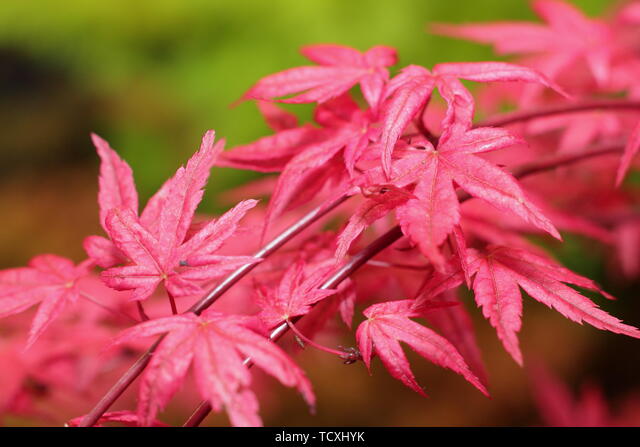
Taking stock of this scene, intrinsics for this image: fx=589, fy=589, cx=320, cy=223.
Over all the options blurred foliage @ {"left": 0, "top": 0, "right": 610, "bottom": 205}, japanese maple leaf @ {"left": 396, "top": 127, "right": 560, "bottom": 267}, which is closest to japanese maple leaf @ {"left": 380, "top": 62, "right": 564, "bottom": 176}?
japanese maple leaf @ {"left": 396, "top": 127, "right": 560, "bottom": 267}

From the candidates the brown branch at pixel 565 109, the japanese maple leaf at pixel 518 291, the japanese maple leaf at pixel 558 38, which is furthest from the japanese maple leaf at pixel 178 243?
the japanese maple leaf at pixel 558 38

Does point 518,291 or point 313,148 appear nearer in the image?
point 518,291

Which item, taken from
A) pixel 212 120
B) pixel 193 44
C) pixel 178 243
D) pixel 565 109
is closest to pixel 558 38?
pixel 565 109

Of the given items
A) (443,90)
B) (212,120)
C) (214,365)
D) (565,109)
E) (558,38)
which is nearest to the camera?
(214,365)

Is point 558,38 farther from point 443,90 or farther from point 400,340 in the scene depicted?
point 400,340

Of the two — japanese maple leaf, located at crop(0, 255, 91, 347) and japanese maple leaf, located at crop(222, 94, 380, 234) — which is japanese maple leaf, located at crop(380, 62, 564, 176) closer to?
japanese maple leaf, located at crop(222, 94, 380, 234)

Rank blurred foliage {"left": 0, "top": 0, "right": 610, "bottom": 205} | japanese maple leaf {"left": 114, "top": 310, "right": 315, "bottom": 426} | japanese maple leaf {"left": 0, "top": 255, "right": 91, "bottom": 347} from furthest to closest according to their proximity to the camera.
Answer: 1. blurred foliage {"left": 0, "top": 0, "right": 610, "bottom": 205}
2. japanese maple leaf {"left": 0, "top": 255, "right": 91, "bottom": 347}
3. japanese maple leaf {"left": 114, "top": 310, "right": 315, "bottom": 426}

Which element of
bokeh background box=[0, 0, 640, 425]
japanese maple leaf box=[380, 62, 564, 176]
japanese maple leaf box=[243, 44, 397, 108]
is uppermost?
japanese maple leaf box=[243, 44, 397, 108]
